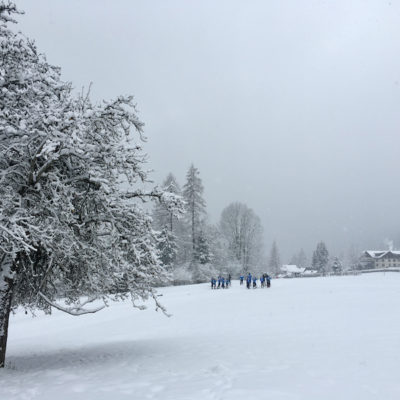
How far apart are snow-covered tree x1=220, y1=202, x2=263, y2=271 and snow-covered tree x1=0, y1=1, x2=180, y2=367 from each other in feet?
159

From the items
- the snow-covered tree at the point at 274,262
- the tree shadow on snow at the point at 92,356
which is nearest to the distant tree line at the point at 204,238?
the tree shadow on snow at the point at 92,356

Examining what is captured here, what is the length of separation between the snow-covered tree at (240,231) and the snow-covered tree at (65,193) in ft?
159

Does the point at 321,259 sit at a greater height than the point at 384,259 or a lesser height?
lesser

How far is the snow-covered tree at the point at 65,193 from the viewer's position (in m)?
8.31

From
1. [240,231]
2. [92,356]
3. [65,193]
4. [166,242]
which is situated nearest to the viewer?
[65,193]

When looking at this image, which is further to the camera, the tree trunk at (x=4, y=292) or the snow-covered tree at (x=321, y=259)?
the snow-covered tree at (x=321, y=259)

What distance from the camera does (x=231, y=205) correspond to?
60.6 m

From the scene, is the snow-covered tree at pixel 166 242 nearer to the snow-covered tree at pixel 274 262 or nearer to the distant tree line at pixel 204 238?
the distant tree line at pixel 204 238

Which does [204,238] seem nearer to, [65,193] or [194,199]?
[194,199]

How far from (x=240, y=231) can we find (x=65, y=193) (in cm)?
5217

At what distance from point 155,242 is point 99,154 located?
3293mm

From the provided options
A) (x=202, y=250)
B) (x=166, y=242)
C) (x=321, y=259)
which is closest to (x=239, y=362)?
(x=166, y=242)

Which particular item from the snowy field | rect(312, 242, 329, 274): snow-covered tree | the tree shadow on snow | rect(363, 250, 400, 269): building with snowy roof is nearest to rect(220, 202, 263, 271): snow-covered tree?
the snowy field

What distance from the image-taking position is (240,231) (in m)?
59.5
